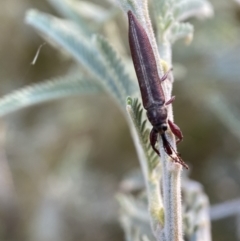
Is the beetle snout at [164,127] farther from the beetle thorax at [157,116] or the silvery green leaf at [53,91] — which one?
the silvery green leaf at [53,91]

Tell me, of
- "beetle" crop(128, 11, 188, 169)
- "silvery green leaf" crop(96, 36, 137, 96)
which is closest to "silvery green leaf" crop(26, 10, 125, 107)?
"silvery green leaf" crop(96, 36, 137, 96)

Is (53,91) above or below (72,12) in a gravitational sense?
below

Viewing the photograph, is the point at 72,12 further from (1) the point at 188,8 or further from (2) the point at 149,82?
(2) the point at 149,82

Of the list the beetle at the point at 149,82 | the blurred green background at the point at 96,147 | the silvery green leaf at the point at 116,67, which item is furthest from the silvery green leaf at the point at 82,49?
the blurred green background at the point at 96,147

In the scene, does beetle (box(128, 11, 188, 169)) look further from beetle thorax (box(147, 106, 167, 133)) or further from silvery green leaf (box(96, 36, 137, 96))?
silvery green leaf (box(96, 36, 137, 96))

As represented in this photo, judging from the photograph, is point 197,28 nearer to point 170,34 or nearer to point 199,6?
point 199,6

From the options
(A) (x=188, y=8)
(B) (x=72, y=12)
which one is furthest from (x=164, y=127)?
(B) (x=72, y=12)
